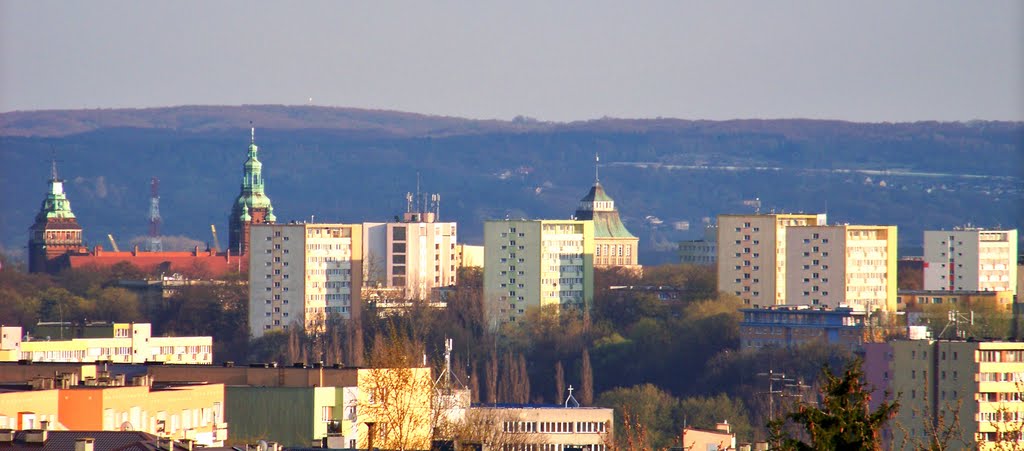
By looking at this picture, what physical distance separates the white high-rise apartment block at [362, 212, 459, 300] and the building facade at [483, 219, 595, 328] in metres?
6.63

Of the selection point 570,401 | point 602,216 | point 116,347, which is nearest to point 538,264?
point 570,401

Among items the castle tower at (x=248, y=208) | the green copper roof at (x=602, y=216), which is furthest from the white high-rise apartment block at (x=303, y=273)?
the green copper roof at (x=602, y=216)

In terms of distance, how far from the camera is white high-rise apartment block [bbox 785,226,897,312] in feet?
333

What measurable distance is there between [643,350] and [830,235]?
1907cm

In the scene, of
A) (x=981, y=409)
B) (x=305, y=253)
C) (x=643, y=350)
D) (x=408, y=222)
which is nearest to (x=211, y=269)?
(x=408, y=222)

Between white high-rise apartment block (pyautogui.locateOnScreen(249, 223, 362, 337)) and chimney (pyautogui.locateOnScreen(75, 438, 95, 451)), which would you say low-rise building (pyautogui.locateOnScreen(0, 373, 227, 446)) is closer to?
chimney (pyautogui.locateOnScreen(75, 438, 95, 451))

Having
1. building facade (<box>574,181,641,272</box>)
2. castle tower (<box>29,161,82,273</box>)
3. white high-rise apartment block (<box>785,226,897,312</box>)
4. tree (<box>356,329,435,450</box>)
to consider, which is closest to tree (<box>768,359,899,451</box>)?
tree (<box>356,329,435,450</box>)

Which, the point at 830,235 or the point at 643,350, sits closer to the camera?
the point at 643,350

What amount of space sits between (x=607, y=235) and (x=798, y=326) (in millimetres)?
63377

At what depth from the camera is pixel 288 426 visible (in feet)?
116

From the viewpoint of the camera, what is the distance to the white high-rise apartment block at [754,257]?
102938 mm

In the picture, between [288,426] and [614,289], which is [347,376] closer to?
[288,426]

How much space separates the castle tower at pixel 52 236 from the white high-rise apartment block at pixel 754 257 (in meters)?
42.7

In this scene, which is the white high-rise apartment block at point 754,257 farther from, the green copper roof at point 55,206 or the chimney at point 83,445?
the chimney at point 83,445
